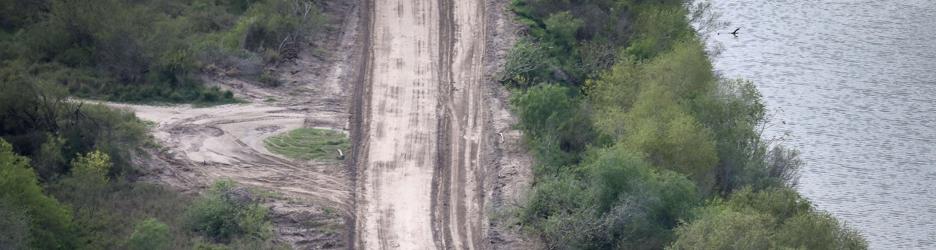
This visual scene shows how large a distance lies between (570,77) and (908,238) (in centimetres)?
1574

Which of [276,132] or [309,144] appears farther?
[276,132]

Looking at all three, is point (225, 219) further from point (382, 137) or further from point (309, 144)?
point (382, 137)

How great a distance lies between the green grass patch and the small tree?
9.81 metres

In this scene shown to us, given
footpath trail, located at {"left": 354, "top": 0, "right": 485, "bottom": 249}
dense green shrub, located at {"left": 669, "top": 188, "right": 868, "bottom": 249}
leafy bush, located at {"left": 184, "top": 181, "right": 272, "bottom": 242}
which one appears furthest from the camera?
footpath trail, located at {"left": 354, "top": 0, "right": 485, "bottom": 249}

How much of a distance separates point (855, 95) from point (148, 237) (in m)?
40.3

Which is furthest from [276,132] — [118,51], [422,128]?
[118,51]

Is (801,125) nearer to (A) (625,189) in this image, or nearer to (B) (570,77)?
(B) (570,77)

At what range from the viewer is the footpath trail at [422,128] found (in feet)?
148

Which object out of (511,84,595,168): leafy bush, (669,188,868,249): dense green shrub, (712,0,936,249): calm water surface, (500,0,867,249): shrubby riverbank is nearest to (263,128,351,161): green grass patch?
(511,84,595,168): leafy bush

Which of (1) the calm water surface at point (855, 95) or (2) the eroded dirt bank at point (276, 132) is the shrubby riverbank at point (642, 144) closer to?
(1) the calm water surface at point (855, 95)

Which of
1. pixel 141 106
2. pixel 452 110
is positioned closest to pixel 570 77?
pixel 452 110

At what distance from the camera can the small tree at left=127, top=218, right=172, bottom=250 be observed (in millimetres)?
39219

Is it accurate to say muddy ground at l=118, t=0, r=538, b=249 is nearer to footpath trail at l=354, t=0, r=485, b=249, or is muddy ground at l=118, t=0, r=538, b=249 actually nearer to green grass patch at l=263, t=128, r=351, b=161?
footpath trail at l=354, t=0, r=485, b=249

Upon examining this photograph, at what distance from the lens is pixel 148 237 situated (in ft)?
129
